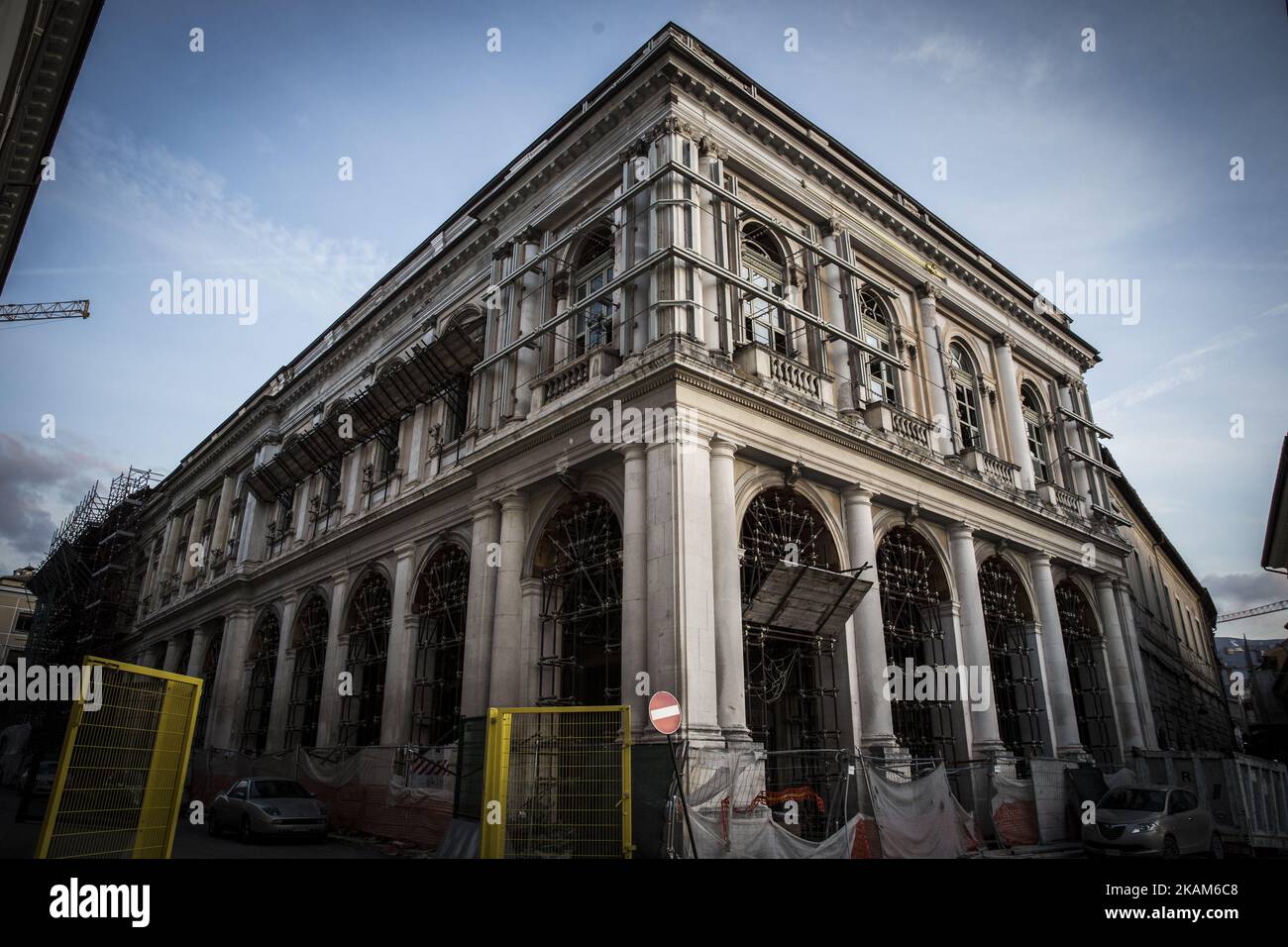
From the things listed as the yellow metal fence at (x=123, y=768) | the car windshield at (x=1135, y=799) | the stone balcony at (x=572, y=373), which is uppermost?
the stone balcony at (x=572, y=373)

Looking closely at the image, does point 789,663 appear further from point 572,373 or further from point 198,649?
point 198,649

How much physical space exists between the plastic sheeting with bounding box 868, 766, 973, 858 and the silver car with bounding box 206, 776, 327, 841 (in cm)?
1015

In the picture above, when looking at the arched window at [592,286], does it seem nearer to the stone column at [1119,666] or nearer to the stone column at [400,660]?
the stone column at [400,660]

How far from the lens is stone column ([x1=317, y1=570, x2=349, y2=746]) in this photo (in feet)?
65.9

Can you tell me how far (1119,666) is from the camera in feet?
68.4

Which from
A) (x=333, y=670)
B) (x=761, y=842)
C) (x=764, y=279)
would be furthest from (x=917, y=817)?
(x=333, y=670)

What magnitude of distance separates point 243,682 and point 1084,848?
24.1 meters

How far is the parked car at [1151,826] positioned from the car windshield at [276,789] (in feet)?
47.1

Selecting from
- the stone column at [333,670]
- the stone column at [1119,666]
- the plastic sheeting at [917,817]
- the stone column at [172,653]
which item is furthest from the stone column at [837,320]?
the stone column at [172,653]

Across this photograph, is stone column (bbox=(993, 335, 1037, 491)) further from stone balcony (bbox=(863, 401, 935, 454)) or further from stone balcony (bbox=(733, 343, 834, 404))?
stone balcony (bbox=(733, 343, 834, 404))

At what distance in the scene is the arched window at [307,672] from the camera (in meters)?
22.5

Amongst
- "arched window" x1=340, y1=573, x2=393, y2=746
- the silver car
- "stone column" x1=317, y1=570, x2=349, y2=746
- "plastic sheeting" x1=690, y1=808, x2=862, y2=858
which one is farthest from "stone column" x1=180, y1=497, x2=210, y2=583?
"plastic sheeting" x1=690, y1=808, x2=862, y2=858

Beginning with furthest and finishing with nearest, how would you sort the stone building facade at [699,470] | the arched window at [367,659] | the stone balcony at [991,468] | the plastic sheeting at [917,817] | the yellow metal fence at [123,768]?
the arched window at [367,659] → the stone balcony at [991,468] → the stone building facade at [699,470] → the plastic sheeting at [917,817] → the yellow metal fence at [123,768]
